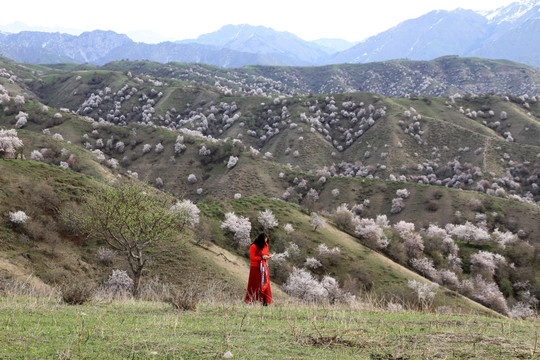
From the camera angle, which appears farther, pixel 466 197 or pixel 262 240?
pixel 466 197

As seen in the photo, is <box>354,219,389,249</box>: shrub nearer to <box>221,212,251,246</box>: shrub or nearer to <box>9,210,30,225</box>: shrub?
<box>221,212,251,246</box>: shrub

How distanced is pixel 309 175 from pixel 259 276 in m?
76.4

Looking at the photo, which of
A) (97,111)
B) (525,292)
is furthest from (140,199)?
(97,111)

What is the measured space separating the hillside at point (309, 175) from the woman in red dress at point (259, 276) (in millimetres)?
4326

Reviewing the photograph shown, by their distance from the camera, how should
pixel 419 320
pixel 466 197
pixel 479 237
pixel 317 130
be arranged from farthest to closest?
pixel 317 130 → pixel 466 197 → pixel 479 237 → pixel 419 320

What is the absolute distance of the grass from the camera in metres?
5.33

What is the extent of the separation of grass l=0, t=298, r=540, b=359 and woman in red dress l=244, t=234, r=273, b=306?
3783 mm

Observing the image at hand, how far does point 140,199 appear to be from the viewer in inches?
743

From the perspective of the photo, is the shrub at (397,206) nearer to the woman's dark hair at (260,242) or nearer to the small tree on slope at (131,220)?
the small tree on slope at (131,220)

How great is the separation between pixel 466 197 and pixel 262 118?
88570mm

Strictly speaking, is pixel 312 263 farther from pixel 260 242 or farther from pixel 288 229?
pixel 260 242

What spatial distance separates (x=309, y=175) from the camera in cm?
8850

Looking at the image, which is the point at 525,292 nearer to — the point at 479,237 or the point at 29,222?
the point at 479,237

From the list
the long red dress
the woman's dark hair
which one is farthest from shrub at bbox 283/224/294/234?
the woman's dark hair
